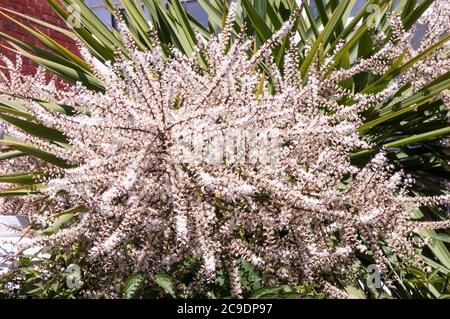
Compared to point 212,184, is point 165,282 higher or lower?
lower

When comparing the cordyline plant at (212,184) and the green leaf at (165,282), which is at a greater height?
the cordyline plant at (212,184)

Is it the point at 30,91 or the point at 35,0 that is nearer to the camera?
the point at 30,91

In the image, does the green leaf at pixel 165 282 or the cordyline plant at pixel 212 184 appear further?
the cordyline plant at pixel 212 184

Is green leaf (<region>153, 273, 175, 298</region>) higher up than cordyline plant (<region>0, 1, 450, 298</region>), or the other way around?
cordyline plant (<region>0, 1, 450, 298</region>)

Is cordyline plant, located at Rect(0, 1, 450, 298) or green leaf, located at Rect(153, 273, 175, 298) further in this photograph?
cordyline plant, located at Rect(0, 1, 450, 298)

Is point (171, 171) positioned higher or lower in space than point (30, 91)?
lower
